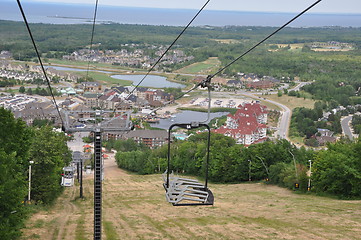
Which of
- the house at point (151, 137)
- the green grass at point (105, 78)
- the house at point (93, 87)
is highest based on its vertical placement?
the green grass at point (105, 78)

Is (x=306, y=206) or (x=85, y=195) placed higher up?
(x=306, y=206)

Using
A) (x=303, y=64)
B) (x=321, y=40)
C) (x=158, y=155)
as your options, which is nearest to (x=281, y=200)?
(x=158, y=155)

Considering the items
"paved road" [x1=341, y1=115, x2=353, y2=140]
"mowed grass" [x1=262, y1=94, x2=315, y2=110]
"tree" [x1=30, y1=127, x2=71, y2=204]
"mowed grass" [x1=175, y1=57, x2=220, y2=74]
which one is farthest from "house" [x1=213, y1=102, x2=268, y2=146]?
"mowed grass" [x1=175, y1=57, x2=220, y2=74]

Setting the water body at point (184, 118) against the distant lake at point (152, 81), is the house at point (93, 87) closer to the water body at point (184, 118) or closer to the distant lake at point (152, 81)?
the distant lake at point (152, 81)

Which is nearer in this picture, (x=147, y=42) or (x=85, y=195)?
(x=85, y=195)

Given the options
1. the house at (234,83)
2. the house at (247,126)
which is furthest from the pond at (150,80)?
the house at (247,126)

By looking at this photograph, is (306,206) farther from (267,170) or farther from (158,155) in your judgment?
(158,155)

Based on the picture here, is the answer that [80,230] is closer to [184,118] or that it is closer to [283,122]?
[184,118]
